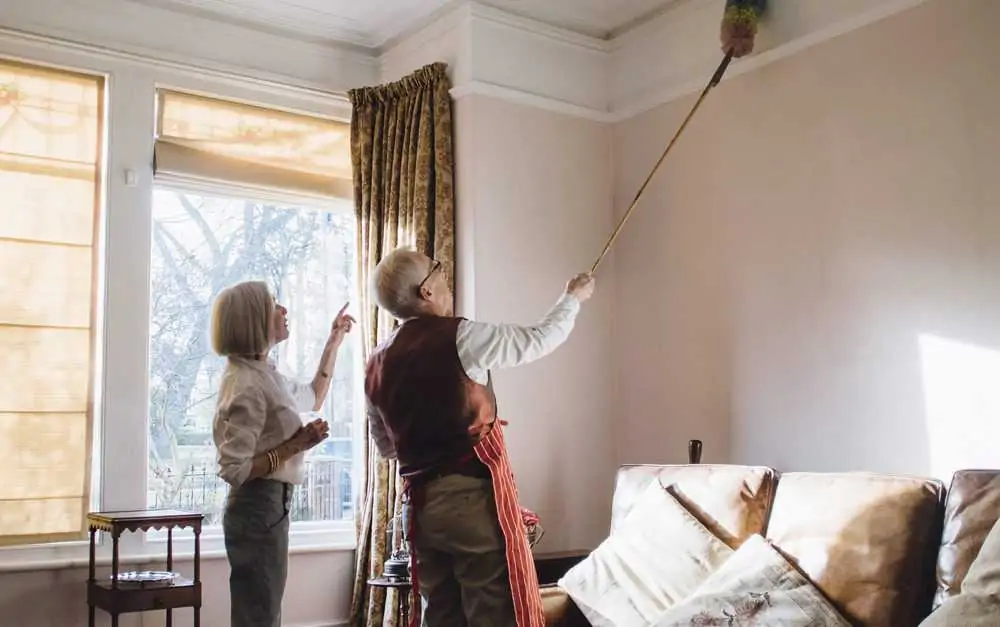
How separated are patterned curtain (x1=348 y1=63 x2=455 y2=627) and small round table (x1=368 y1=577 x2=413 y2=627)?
13cm

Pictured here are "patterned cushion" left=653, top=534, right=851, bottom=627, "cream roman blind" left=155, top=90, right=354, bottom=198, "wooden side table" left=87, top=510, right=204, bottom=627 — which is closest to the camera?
"patterned cushion" left=653, top=534, right=851, bottom=627

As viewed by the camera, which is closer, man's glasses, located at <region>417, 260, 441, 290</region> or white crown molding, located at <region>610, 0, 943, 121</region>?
man's glasses, located at <region>417, 260, 441, 290</region>

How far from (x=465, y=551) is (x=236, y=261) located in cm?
224

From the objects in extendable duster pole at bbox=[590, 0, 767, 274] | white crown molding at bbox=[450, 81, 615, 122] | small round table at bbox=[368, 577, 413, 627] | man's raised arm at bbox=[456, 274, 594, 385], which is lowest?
small round table at bbox=[368, 577, 413, 627]

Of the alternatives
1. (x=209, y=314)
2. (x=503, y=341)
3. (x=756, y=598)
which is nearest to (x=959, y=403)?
(x=756, y=598)

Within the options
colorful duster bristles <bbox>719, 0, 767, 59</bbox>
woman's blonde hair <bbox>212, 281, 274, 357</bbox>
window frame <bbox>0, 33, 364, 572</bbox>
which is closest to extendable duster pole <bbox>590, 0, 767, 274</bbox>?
colorful duster bristles <bbox>719, 0, 767, 59</bbox>

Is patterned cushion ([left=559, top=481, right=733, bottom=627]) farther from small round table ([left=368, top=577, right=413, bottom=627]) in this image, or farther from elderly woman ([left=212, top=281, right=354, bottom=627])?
elderly woman ([left=212, top=281, right=354, bottom=627])

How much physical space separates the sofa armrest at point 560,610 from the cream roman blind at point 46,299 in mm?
1784

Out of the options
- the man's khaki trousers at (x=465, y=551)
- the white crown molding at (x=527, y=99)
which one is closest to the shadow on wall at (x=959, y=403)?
the man's khaki trousers at (x=465, y=551)

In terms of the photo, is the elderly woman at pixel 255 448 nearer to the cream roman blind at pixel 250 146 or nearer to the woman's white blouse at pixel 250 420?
the woman's white blouse at pixel 250 420

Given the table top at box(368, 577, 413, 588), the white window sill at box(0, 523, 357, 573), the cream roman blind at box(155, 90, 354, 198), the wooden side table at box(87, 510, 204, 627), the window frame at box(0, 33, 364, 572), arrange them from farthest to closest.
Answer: the cream roman blind at box(155, 90, 354, 198) < the window frame at box(0, 33, 364, 572) < the white window sill at box(0, 523, 357, 573) < the table top at box(368, 577, 413, 588) < the wooden side table at box(87, 510, 204, 627)

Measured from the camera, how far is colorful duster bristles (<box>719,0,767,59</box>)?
3.84 m

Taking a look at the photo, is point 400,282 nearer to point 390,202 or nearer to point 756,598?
point 756,598

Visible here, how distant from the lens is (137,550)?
399cm
